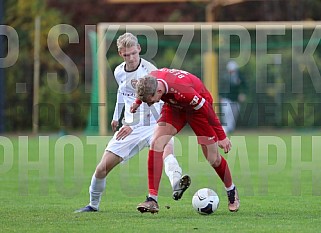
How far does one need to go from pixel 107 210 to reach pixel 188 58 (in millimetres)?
14809

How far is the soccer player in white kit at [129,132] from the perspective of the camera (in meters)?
8.71

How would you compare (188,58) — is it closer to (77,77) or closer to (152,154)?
(77,77)

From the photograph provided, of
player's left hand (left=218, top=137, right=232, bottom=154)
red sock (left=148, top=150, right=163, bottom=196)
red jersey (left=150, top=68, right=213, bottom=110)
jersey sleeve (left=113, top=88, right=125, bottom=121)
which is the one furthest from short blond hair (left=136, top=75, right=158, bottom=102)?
jersey sleeve (left=113, top=88, right=125, bottom=121)

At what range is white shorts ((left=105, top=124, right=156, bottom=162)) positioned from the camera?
8.83 meters

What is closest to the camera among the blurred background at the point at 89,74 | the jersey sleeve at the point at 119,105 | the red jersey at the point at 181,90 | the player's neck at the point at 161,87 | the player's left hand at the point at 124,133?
the player's neck at the point at 161,87

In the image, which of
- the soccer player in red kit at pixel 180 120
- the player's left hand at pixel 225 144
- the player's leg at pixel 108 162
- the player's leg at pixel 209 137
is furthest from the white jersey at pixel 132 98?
the player's left hand at pixel 225 144

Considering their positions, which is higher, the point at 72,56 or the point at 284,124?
the point at 72,56

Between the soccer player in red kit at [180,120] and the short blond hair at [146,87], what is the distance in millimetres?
104

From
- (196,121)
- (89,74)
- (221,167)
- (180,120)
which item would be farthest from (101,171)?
(89,74)

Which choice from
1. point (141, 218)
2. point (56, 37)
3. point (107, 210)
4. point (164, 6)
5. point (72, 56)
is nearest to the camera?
point (141, 218)

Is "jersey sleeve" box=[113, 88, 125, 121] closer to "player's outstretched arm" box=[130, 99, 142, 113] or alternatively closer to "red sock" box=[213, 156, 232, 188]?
"player's outstretched arm" box=[130, 99, 142, 113]

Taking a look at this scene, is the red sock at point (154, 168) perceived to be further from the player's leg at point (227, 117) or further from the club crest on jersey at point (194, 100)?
the player's leg at point (227, 117)

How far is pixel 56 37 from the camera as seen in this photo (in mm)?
25078

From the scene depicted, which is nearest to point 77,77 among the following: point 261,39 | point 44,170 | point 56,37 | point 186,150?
point 56,37
